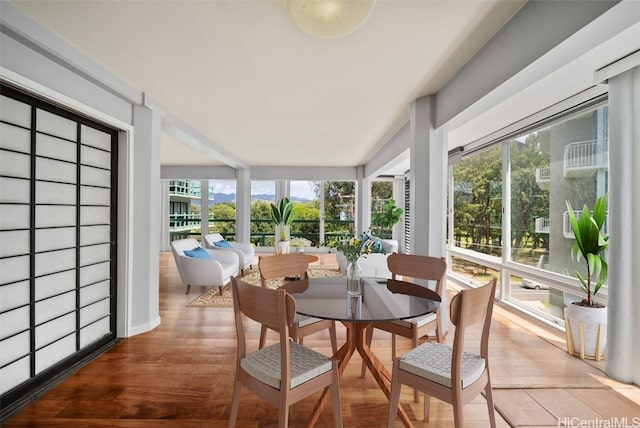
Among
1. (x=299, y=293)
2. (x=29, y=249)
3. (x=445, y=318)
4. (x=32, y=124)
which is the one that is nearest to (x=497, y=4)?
(x=299, y=293)

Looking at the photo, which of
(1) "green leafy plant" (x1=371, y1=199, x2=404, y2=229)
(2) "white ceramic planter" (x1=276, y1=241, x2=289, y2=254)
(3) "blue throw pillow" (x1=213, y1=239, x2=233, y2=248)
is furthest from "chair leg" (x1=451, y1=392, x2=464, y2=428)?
(1) "green leafy plant" (x1=371, y1=199, x2=404, y2=229)

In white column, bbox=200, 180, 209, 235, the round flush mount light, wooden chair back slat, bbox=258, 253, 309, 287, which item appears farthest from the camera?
white column, bbox=200, 180, 209, 235

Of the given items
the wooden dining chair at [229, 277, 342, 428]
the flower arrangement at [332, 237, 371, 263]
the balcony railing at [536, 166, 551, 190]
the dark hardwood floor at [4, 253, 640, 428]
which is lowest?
the dark hardwood floor at [4, 253, 640, 428]

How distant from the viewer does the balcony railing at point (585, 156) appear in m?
2.82

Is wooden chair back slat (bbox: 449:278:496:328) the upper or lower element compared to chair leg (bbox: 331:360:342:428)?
upper

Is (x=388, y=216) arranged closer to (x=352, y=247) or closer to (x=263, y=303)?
(x=352, y=247)

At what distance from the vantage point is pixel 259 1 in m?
1.72

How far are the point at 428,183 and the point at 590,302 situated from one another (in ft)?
5.52

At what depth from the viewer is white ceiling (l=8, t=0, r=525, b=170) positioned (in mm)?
1798

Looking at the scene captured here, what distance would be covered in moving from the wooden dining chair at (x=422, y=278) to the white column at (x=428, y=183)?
0.72 meters


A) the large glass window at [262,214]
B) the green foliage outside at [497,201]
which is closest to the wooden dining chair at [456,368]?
the green foliage outside at [497,201]

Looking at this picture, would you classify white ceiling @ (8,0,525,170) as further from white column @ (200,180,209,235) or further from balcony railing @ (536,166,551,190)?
white column @ (200,180,209,235)

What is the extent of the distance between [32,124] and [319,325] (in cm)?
244

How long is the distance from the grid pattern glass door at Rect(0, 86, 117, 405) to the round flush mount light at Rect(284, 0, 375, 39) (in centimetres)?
197
